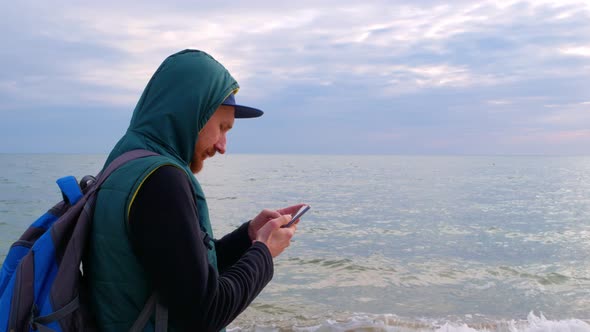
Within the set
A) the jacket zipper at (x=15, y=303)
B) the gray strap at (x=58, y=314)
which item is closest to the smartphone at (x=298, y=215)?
the gray strap at (x=58, y=314)

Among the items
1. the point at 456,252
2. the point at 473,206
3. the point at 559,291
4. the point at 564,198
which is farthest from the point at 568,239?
the point at 564,198

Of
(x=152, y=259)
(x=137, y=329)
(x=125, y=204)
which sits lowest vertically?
(x=137, y=329)

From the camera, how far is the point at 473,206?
26.8m

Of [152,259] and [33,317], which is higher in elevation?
[152,259]

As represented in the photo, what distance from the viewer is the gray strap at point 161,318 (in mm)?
1791

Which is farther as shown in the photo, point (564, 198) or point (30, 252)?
point (564, 198)

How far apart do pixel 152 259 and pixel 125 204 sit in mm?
201

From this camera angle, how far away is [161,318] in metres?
1.80

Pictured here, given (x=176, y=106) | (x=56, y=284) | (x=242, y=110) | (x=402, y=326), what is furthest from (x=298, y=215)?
(x=402, y=326)

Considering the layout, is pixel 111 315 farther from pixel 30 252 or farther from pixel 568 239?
pixel 568 239

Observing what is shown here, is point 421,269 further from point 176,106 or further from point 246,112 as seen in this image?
point 176,106

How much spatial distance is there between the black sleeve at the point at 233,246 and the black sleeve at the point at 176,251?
85 cm

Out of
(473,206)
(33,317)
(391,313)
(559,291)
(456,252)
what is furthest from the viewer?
(473,206)

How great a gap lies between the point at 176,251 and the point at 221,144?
65 centimetres
